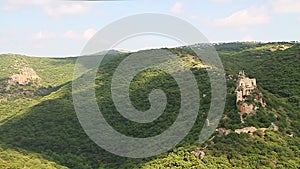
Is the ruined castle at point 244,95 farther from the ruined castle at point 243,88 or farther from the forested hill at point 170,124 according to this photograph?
the forested hill at point 170,124

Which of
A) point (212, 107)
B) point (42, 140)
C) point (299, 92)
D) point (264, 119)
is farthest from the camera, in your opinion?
point (42, 140)

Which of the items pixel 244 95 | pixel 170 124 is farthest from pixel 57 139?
pixel 244 95

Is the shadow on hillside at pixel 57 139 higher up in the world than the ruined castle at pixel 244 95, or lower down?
lower down

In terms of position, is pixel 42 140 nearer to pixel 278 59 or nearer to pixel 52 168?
pixel 52 168

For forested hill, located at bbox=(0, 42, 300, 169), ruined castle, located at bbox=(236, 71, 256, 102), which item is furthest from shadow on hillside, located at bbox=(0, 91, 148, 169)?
ruined castle, located at bbox=(236, 71, 256, 102)

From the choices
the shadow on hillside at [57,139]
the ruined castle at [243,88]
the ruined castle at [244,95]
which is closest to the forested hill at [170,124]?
the shadow on hillside at [57,139]

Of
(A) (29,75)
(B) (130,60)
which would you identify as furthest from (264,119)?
(A) (29,75)

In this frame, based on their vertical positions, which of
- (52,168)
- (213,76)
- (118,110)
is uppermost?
(213,76)

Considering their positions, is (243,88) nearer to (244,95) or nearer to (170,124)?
(244,95)
